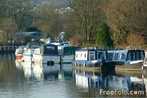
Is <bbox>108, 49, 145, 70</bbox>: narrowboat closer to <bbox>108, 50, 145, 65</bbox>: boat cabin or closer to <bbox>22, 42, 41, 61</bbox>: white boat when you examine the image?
<bbox>108, 50, 145, 65</bbox>: boat cabin

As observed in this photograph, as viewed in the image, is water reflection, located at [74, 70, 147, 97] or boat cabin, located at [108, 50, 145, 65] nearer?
water reflection, located at [74, 70, 147, 97]

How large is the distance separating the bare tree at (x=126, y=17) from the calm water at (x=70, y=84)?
8.79 meters

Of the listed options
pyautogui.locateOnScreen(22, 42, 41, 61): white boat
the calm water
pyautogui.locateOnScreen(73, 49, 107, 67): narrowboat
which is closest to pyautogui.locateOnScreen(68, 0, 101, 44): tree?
pyautogui.locateOnScreen(22, 42, 41, 61): white boat

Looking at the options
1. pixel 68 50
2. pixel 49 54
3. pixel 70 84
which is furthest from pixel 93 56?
pixel 68 50

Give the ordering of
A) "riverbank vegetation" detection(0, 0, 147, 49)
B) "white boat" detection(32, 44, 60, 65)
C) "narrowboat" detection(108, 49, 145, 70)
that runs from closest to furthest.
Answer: "narrowboat" detection(108, 49, 145, 70) < "riverbank vegetation" detection(0, 0, 147, 49) < "white boat" detection(32, 44, 60, 65)

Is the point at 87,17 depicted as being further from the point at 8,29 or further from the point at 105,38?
the point at 8,29

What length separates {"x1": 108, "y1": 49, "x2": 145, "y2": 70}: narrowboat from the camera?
137ft

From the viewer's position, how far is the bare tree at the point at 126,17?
53.1 m

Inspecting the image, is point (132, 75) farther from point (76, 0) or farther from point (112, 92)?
point (76, 0)

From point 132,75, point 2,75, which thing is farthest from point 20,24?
point 132,75

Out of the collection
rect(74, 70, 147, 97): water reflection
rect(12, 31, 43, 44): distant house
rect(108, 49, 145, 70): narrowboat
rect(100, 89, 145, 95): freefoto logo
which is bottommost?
rect(100, 89, 145, 95): freefoto logo

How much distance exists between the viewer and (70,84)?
37062mm

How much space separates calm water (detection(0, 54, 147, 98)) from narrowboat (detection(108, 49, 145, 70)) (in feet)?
3.04

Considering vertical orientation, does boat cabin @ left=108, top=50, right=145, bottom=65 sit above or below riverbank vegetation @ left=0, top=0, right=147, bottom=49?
below
